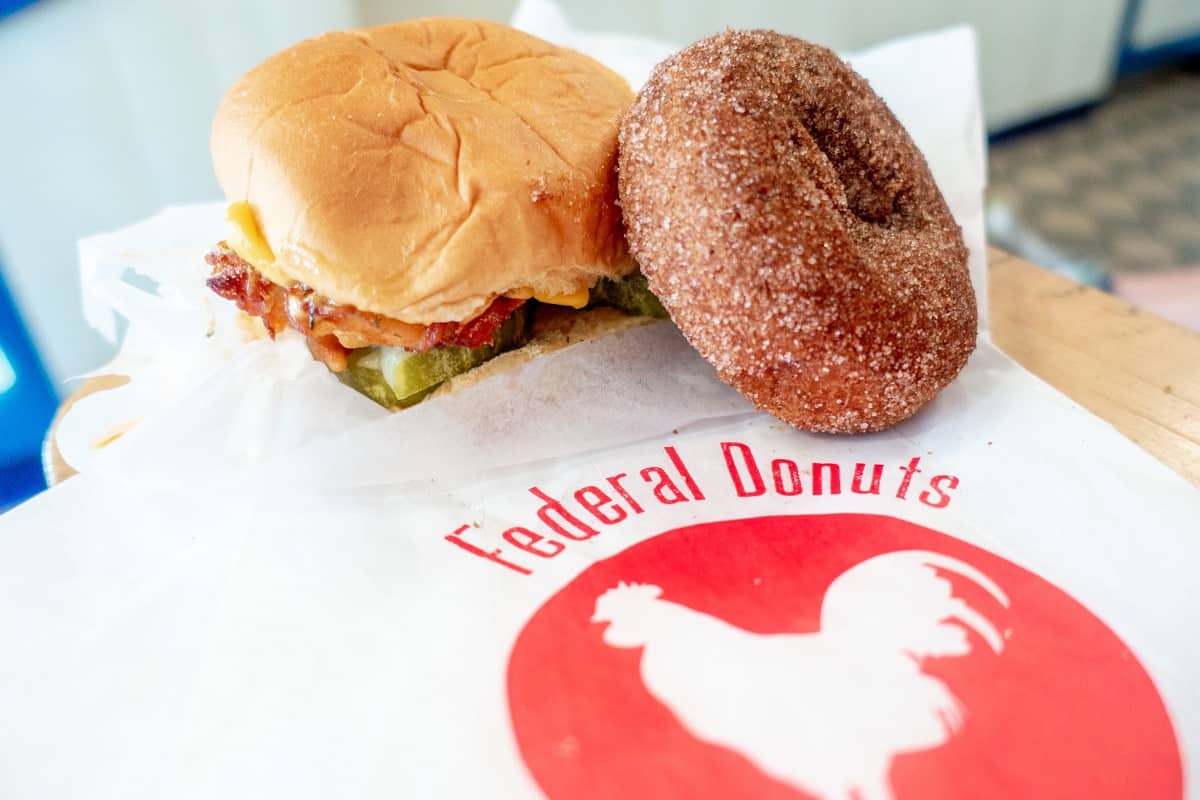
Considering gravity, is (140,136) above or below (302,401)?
above

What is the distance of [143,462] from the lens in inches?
53.2

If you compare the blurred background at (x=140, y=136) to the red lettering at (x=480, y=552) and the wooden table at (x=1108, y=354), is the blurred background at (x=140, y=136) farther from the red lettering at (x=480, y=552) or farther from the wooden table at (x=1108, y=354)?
the red lettering at (x=480, y=552)

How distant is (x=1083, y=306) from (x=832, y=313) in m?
0.89

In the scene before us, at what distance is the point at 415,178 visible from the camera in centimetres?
128

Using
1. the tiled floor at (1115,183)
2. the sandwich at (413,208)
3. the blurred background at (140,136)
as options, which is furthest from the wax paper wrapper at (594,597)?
the tiled floor at (1115,183)

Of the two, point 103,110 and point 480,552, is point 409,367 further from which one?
point 103,110

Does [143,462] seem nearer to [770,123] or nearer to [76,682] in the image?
[76,682]

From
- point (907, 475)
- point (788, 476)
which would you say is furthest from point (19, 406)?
point (907, 475)

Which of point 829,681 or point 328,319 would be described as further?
point 328,319

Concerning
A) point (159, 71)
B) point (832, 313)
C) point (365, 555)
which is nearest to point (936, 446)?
point (832, 313)

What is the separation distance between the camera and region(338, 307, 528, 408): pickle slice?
1409 millimetres

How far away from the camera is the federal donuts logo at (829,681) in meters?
0.91

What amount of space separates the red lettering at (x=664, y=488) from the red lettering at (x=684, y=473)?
0.02 meters

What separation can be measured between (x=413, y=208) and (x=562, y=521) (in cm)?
49
